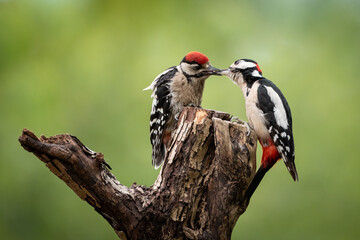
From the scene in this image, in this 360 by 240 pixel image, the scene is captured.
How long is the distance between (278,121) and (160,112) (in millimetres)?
822

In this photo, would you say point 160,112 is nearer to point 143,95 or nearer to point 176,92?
point 176,92

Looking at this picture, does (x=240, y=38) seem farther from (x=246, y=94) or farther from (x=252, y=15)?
(x=246, y=94)

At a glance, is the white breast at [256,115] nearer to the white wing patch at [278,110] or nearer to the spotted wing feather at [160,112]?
the white wing patch at [278,110]

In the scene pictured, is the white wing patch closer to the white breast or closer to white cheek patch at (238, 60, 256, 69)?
the white breast

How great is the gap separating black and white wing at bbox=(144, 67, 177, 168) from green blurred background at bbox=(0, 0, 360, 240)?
0.77 metres

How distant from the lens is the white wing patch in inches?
88.4

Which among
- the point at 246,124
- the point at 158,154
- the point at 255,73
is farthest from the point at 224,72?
the point at 158,154

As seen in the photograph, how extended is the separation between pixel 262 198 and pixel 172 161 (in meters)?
1.55

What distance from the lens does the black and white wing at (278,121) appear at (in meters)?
2.18

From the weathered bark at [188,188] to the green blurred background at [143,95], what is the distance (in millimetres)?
1267

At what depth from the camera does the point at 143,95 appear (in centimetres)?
367

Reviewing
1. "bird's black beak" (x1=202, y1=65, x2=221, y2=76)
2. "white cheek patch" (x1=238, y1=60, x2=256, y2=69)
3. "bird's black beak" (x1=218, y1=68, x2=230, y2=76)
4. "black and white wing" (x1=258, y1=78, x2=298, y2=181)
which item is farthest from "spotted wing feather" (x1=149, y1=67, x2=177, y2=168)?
"black and white wing" (x1=258, y1=78, x2=298, y2=181)

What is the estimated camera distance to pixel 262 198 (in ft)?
11.3

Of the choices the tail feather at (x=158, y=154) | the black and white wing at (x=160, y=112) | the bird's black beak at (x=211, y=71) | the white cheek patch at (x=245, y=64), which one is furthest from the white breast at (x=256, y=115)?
the tail feather at (x=158, y=154)
